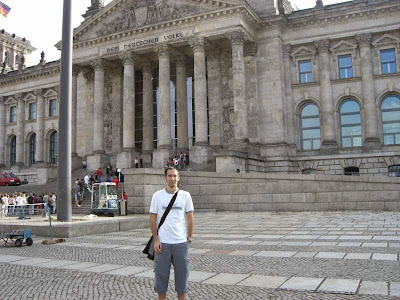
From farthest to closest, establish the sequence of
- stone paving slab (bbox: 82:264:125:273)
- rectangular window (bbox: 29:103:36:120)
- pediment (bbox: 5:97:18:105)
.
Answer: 1. pediment (bbox: 5:97:18:105)
2. rectangular window (bbox: 29:103:36:120)
3. stone paving slab (bbox: 82:264:125:273)

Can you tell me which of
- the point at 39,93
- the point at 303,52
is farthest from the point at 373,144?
the point at 39,93

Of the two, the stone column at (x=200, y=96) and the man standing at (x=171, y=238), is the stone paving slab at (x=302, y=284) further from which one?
the stone column at (x=200, y=96)

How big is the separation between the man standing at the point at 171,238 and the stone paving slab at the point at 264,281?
2099 millimetres

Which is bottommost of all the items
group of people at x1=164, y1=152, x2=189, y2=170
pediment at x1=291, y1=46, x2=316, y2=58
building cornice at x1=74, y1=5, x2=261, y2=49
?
group of people at x1=164, y1=152, x2=189, y2=170

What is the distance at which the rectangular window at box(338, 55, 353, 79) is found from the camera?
3972cm

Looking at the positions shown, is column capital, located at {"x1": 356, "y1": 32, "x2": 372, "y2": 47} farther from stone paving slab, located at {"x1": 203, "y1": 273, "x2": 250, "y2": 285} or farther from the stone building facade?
stone paving slab, located at {"x1": 203, "y1": 273, "x2": 250, "y2": 285}

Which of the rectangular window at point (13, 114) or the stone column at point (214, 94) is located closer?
the stone column at point (214, 94)

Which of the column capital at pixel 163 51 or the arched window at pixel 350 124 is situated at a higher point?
the column capital at pixel 163 51

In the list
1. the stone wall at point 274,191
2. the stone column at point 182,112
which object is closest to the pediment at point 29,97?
the stone column at point 182,112

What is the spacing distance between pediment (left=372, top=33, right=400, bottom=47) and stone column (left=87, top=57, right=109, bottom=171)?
27298 millimetres

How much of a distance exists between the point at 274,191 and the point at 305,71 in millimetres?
18384

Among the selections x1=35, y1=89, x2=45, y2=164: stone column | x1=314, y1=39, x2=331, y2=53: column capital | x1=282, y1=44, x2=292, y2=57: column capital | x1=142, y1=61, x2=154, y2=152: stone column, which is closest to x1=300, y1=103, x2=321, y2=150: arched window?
x1=314, y1=39, x2=331, y2=53: column capital

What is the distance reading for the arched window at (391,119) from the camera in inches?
1480

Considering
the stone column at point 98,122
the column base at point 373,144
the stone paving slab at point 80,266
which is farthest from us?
the stone column at point 98,122
